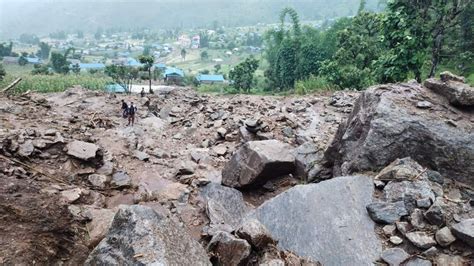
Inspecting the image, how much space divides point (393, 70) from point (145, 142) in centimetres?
854

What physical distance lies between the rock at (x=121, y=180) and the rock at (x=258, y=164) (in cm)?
229

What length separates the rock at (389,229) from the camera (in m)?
4.56

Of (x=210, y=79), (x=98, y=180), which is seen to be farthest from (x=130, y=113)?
(x=210, y=79)

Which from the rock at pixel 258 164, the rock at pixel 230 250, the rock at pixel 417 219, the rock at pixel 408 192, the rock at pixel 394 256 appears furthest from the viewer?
the rock at pixel 258 164

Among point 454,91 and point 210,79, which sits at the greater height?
point 454,91

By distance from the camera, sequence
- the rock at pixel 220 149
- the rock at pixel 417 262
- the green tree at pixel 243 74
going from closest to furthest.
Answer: the rock at pixel 417 262, the rock at pixel 220 149, the green tree at pixel 243 74

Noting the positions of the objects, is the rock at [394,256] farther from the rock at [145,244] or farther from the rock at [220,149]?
the rock at [220,149]

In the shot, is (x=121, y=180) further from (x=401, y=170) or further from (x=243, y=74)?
(x=243, y=74)

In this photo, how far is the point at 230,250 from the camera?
14.4 ft

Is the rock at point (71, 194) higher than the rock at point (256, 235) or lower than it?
lower

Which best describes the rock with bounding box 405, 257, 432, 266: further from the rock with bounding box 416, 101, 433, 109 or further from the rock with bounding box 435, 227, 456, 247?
the rock with bounding box 416, 101, 433, 109

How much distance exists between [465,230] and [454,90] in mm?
2964

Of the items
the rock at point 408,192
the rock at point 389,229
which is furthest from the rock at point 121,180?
the rock at point 389,229

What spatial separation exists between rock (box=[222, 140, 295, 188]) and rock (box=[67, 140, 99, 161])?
11.2ft
